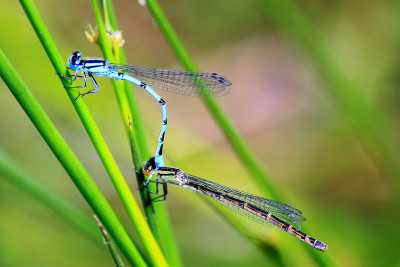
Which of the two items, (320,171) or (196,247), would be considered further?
(320,171)

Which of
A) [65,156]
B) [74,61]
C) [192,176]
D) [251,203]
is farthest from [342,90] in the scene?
[65,156]

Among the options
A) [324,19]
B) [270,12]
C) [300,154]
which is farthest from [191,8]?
[270,12]

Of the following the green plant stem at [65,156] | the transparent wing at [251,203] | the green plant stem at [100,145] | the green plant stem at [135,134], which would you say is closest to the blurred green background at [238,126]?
the transparent wing at [251,203]

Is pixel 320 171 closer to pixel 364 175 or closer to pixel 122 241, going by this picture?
pixel 364 175

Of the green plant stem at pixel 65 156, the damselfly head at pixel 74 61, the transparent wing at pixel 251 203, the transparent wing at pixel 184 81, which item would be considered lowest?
the green plant stem at pixel 65 156

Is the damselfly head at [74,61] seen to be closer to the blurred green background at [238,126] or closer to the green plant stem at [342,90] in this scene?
the blurred green background at [238,126]

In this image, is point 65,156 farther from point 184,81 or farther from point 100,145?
point 184,81

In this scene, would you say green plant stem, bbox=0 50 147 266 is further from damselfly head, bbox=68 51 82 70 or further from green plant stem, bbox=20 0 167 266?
damselfly head, bbox=68 51 82 70
